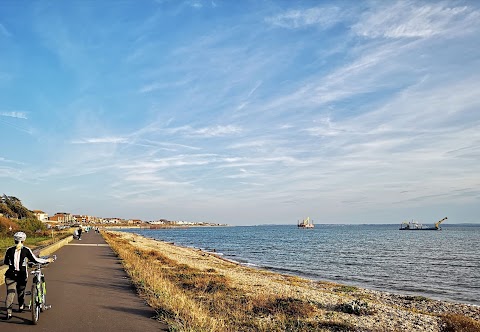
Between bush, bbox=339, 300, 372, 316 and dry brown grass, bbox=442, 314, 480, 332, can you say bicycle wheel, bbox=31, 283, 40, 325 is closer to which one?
bush, bbox=339, 300, 372, 316

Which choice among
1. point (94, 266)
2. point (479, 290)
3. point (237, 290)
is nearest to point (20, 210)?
point (94, 266)

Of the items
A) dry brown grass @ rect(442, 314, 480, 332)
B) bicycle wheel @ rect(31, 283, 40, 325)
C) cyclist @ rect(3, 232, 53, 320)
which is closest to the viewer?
bicycle wheel @ rect(31, 283, 40, 325)

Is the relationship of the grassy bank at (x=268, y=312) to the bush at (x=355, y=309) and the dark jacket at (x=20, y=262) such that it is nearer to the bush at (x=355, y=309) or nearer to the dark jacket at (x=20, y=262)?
the bush at (x=355, y=309)

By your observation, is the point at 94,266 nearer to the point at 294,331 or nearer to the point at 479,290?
the point at 294,331

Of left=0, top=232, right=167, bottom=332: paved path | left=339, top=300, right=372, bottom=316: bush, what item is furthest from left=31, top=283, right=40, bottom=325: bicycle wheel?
left=339, top=300, right=372, bottom=316: bush

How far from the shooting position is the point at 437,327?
42.6 ft

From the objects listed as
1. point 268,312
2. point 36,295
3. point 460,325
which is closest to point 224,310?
point 268,312

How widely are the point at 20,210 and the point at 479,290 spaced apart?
2971 inches

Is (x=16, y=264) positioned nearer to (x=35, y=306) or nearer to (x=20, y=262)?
(x=20, y=262)

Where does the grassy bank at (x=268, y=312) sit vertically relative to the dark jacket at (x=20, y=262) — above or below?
below

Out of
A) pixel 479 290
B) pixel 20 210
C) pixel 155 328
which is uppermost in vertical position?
pixel 20 210

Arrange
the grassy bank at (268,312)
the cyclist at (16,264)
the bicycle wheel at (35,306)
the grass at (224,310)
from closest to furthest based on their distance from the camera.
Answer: the bicycle wheel at (35,306) → the cyclist at (16,264) → the grass at (224,310) → the grassy bank at (268,312)

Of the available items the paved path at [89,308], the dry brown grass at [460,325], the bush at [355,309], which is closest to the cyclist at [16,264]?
the paved path at [89,308]

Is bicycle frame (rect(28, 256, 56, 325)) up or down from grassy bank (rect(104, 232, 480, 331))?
up
